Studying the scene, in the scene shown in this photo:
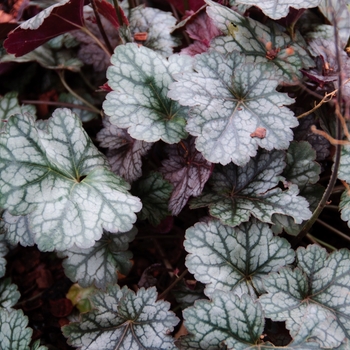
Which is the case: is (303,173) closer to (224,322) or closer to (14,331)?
(224,322)

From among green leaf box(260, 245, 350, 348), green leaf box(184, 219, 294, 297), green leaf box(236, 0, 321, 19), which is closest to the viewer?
green leaf box(260, 245, 350, 348)

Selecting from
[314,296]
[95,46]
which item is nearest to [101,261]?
[314,296]

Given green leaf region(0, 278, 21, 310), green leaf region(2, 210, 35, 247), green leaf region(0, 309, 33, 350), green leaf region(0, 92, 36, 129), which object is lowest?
green leaf region(0, 278, 21, 310)

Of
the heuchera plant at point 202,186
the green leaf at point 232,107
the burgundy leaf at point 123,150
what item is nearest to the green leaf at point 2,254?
the heuchera plant at point 202,186

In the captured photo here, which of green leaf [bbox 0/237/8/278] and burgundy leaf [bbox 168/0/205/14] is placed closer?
green leaf [bbox 0/237/8/278]

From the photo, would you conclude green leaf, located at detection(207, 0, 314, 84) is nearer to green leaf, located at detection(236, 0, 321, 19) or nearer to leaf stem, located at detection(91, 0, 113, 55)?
green leaf, located at detection(236, 0, 321, 19)

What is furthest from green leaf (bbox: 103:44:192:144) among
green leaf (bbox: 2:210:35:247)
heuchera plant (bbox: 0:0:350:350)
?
green leaf (bbox: 2:210:35:247)

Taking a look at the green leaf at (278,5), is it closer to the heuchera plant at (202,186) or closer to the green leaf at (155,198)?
the heuchera plant at (202,186)
